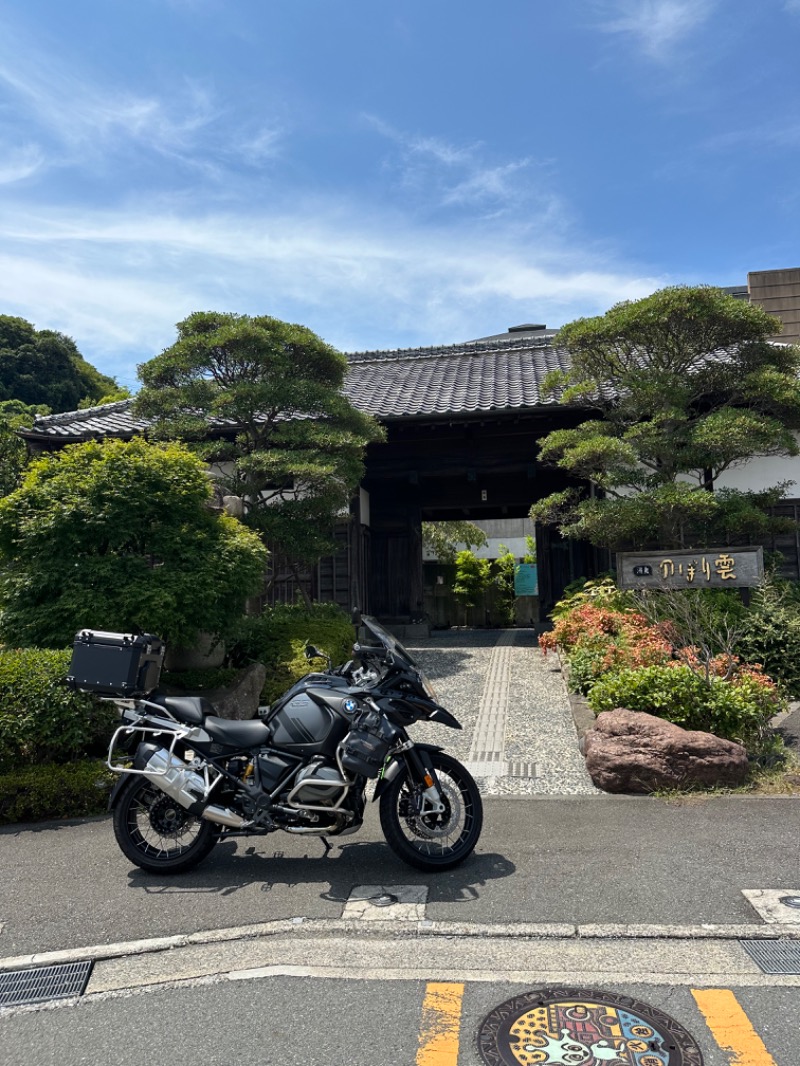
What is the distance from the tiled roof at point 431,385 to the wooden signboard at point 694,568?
4.22 meters

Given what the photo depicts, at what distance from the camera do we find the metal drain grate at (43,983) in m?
3.04

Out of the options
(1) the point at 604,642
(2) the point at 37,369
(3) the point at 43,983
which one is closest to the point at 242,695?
(1) the point at 604,642

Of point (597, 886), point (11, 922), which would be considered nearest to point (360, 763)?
point (597, 886)

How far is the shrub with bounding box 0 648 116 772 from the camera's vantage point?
5.27 metres

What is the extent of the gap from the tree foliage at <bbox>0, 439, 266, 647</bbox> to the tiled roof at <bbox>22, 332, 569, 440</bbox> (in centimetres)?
560

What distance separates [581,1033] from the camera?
8.81ft

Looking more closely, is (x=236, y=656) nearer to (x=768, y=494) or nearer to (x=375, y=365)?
(x=768, y=494)

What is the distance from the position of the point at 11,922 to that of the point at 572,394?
8.10 meters

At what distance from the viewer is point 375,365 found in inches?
670

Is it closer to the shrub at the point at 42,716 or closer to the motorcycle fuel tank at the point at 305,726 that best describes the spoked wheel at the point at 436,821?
the motorcycle fuel tank at the point at 305,726

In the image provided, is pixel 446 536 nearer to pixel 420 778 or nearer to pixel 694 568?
pixel 694 568

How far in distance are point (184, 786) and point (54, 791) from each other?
5.29ft

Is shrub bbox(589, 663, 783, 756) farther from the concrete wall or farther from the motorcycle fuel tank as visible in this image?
the concrete wall

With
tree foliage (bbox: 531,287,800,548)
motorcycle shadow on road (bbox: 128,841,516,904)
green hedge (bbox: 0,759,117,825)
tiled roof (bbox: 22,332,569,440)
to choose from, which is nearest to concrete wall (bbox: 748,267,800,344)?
tiled roof (bbox: 22,332,569,440)
